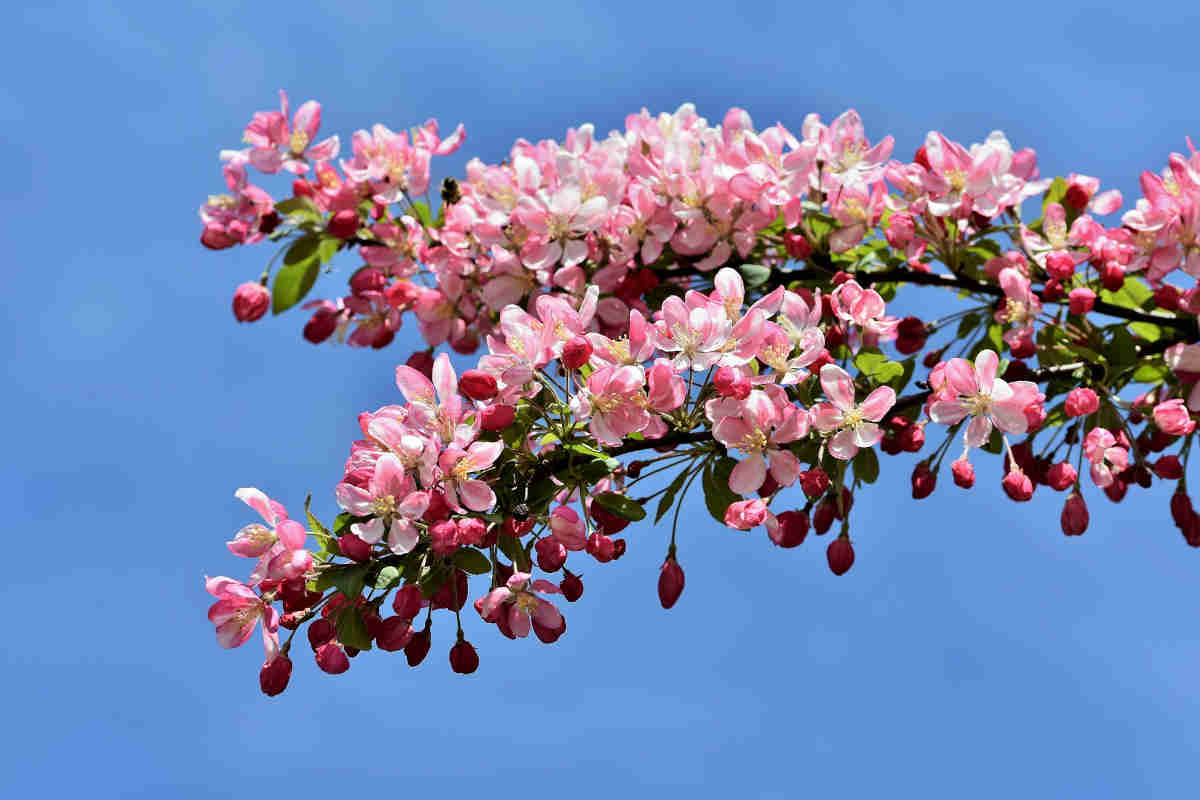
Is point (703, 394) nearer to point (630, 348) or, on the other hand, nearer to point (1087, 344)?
point (630, 348)

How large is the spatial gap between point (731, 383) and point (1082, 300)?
2.80 feet

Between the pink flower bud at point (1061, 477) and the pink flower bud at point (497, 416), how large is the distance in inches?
45.2

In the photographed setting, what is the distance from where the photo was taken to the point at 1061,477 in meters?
2.68

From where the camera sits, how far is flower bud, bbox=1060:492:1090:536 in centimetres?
271

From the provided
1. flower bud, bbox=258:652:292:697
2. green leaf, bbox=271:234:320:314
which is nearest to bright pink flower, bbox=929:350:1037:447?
flower bud, bbox=258:652:292:697

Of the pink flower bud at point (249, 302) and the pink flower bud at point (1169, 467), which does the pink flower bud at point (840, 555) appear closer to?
the pink flower bud at point (1169, 467)

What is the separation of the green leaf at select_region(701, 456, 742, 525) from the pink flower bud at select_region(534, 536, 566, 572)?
1.03 feet

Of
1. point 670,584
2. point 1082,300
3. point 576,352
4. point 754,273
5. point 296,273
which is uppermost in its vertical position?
point 296,273

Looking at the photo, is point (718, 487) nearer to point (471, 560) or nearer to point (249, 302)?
point (471, 560)

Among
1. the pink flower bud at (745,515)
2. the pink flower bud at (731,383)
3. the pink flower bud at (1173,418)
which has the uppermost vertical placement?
the pink flower bud at (1173,418)

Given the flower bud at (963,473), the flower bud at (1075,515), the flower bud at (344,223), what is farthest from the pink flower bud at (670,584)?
the flower bud at (344,223)

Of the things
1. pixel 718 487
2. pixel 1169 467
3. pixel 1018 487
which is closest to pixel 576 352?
pixel 718 487

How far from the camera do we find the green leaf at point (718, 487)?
2512mm

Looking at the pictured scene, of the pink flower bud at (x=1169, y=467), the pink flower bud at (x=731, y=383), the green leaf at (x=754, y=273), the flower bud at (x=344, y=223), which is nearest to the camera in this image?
the pink flower bud at (x=731, y=383)
